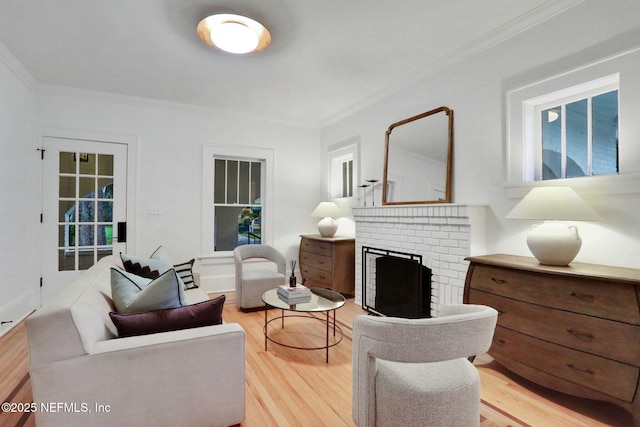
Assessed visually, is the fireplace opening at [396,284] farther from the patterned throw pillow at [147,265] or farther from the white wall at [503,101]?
the patterned throw pillow at [147,265]

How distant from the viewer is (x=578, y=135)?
91.2 inches

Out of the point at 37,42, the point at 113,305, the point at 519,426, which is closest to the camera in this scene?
the point at 519,426

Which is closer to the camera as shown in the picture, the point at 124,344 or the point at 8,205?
the point at 124,344

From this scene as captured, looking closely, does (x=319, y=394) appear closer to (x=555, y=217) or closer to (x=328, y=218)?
(x=555, y=217)

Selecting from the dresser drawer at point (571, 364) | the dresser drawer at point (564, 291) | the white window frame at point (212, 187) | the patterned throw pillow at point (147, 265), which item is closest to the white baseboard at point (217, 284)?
the white window frame at point (212, 187)

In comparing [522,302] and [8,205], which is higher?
[8,205]

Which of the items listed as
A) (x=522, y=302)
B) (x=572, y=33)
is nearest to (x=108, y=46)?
(x=572, y=33)

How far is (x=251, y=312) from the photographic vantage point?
380cm

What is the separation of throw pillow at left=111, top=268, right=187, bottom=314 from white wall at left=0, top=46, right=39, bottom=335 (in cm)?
226

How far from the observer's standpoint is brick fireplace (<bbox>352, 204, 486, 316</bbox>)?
2805 millimetres

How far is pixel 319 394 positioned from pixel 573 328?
5.17 feet

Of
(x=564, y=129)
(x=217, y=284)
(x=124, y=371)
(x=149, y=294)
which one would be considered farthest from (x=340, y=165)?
(x=124, y=371)

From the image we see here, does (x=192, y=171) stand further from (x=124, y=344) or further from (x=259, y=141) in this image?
(x=124, y=344)

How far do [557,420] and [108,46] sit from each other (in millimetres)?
4412
